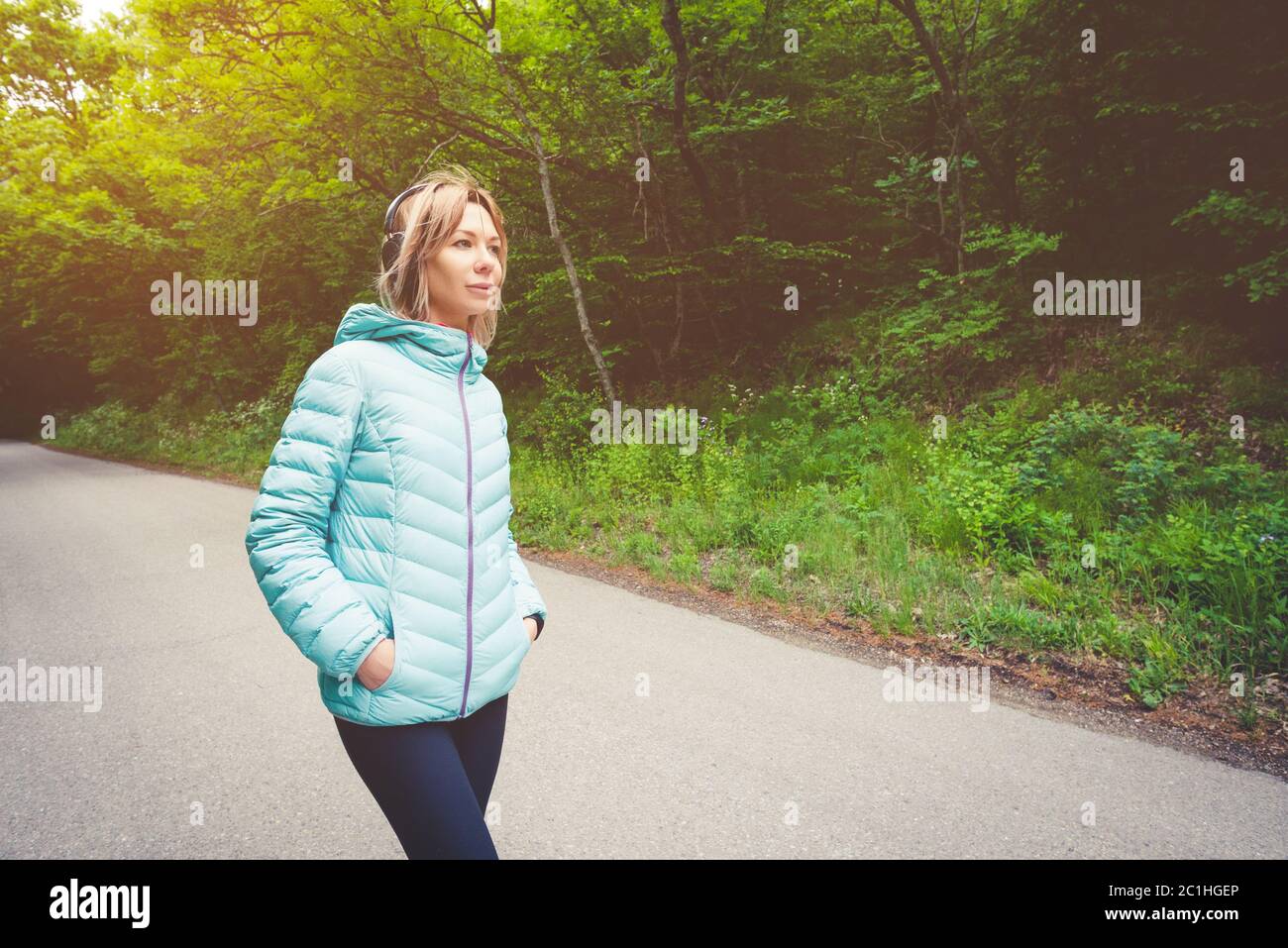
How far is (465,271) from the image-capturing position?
1757 millimetres

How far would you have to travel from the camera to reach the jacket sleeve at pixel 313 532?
1.48 meters

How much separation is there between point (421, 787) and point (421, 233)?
1.34 metres

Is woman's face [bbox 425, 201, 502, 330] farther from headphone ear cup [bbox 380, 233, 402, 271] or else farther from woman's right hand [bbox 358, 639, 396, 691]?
woman's right hand [bbox 358, 639, 396, 691]

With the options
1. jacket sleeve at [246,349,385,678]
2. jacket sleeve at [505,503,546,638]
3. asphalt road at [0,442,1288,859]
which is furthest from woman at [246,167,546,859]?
asphalt road at [0,442,1288,859]

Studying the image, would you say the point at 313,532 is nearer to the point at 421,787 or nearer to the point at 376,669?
the point at 376,669

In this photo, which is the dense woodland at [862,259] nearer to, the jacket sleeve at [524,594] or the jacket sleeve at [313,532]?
the jacket sleeve at [524,594]

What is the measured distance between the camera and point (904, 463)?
791 centimetres

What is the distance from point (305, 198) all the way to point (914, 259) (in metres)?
10.9

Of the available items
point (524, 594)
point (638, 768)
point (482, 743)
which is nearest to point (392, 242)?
point (524, 594)

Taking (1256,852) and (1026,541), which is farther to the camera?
(1026,541)

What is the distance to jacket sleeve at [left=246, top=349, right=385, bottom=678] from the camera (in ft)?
4.84
